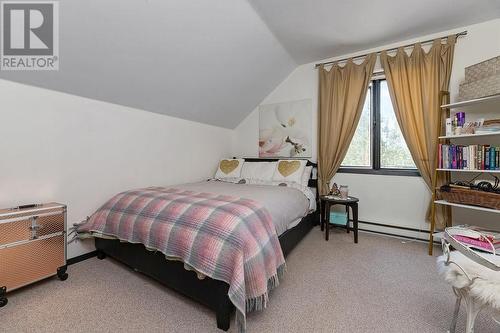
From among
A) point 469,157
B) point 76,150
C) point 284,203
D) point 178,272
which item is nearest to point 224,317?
point 178,272

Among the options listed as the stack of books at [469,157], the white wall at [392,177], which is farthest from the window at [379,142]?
the stack of books at [469,157]

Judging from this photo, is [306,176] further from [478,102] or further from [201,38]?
[201,38]

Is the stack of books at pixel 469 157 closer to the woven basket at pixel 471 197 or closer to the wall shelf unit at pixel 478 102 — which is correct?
the woven basket at pixel 471 197

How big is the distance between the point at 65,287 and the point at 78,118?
1.45m

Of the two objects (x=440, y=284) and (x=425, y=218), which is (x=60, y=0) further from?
(x=425, y=218)

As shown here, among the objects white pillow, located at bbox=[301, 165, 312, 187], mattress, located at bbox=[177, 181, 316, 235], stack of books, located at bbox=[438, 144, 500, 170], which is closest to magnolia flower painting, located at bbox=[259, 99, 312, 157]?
white pillow, located at bbox=[301, 165, 312, 187]

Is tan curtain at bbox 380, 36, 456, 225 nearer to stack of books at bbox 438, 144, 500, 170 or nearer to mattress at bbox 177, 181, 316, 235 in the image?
stack of books at bbox 438, 144, 500, 170

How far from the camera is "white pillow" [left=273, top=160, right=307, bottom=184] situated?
2.91m

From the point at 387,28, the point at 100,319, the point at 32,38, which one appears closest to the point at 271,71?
the point at 387,28

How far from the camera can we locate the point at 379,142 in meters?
2.92

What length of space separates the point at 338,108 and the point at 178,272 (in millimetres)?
2733

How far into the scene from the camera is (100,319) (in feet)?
4.45

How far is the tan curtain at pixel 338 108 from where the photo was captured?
2883 mm

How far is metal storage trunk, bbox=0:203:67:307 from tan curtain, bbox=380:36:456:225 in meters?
3.54
